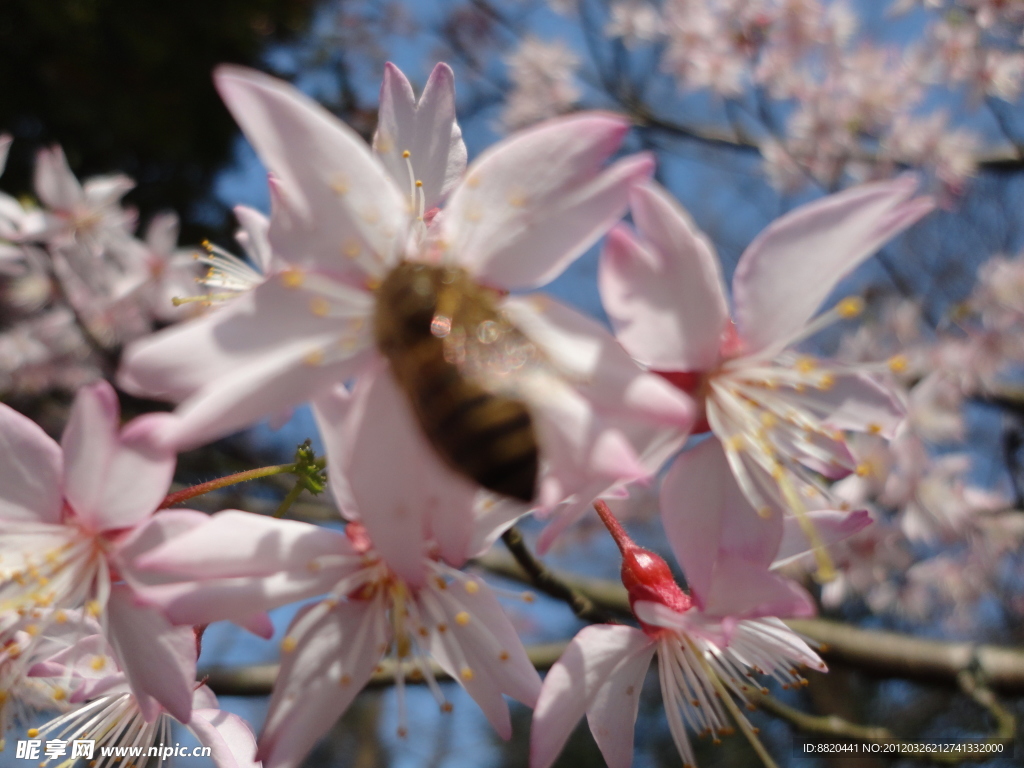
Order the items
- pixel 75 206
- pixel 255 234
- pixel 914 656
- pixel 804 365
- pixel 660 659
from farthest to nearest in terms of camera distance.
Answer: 1. pixel 75 206
2. pixel 914 656
3. pixel 255 234
4. pixel 660 659
5. pixel 804 365

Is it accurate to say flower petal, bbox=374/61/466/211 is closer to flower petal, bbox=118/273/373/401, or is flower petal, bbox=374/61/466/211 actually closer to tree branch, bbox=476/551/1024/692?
flower petal, bbox=118/273/373/401

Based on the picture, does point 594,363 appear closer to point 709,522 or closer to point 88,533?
point 709,522

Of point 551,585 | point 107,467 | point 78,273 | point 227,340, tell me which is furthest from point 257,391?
point 78,273

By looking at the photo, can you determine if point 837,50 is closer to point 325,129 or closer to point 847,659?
point 847,659

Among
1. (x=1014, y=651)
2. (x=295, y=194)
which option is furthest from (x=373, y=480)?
(x=1014, y=651)

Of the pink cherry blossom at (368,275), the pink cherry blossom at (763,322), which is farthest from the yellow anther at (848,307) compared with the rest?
the pink cherry blossom at (368,275)

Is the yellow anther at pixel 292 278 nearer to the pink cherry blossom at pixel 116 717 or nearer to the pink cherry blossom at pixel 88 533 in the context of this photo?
the pink cherry blossom at pixel 88 533
